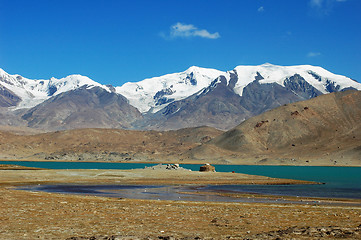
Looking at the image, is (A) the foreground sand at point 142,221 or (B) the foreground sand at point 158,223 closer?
(B) the foreground sand at point 158,223

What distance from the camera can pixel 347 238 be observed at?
18.0m

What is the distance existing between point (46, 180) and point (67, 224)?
57379mm

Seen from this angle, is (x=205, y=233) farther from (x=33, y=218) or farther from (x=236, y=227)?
(x=33, y=218)

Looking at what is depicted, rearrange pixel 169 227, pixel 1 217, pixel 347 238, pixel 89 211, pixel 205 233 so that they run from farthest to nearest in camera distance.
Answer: pixel 89 211, pixel 1 217, pixel 169 227, pixel 205 233, pixel 347 238

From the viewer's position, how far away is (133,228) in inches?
848

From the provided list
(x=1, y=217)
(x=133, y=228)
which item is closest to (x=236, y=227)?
(x=133, y=228)

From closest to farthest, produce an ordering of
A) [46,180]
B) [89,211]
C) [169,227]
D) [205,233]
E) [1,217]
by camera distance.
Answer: [205,233]
[169,227]
[1,217]
[89,211]
[46,180]

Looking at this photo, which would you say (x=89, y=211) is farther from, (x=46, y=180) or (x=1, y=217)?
(x=46, y=180)

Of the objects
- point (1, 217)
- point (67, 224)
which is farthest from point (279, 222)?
point (1, 217)

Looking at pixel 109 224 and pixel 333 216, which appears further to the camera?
pixel 333 216

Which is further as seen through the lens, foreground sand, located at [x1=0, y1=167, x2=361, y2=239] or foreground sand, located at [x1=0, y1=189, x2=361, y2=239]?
foreground sand, located at [x1=0, y1=189, x2=361, y2=239]

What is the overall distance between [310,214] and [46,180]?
57.0 meters

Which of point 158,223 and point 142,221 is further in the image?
point 142,221

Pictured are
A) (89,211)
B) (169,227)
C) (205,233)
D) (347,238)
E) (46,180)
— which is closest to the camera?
(347,238)
